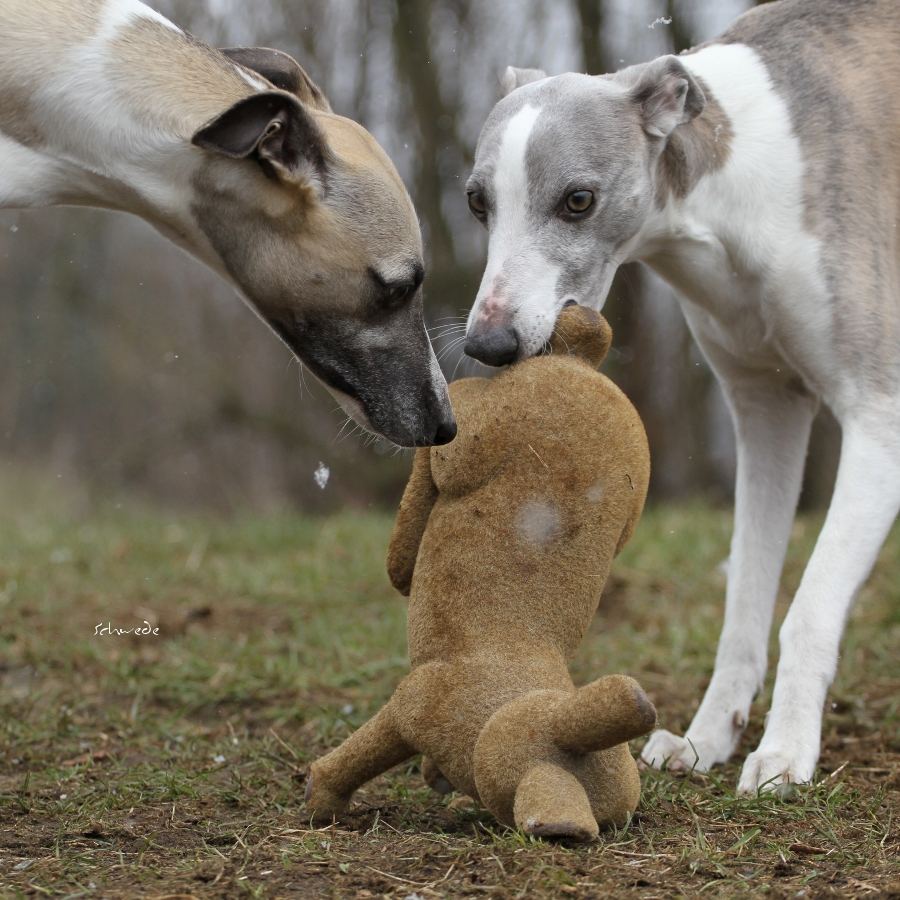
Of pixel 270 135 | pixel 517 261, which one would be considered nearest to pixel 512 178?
pixel 517 261

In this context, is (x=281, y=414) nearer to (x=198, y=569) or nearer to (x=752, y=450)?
(x=198, y=569)

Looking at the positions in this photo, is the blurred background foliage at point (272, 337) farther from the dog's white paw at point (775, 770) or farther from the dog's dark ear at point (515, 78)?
the dog's white paw at point (775, 770)

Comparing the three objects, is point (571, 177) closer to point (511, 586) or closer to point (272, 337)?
point (511, 586)

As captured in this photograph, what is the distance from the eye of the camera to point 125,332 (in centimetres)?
1027

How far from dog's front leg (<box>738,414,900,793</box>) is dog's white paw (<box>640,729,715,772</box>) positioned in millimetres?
263

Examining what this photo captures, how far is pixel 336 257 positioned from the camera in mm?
3098

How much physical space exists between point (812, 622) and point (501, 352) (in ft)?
3.34

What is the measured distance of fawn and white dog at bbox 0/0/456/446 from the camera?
3.01 meters

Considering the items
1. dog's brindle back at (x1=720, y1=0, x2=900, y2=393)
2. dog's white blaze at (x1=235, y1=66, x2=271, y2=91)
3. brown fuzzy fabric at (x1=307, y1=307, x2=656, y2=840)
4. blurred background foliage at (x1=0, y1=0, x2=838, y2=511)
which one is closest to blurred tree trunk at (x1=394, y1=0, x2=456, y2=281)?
blurred background foliage at (x1=0, y1=0, x2=838, y2=511)

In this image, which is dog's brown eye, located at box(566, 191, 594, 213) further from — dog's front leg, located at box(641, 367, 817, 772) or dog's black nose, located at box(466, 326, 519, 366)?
dog's front leg, located at box(641, 367, 817, 772)

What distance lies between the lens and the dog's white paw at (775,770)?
304 cm

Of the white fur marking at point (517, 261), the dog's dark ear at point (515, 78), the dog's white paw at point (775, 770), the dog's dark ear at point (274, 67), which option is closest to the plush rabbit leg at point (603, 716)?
the dog's white paw at point (775, 770)

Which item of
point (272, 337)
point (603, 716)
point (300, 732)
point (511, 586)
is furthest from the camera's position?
point (272, 337)

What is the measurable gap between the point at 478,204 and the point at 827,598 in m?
1.35
